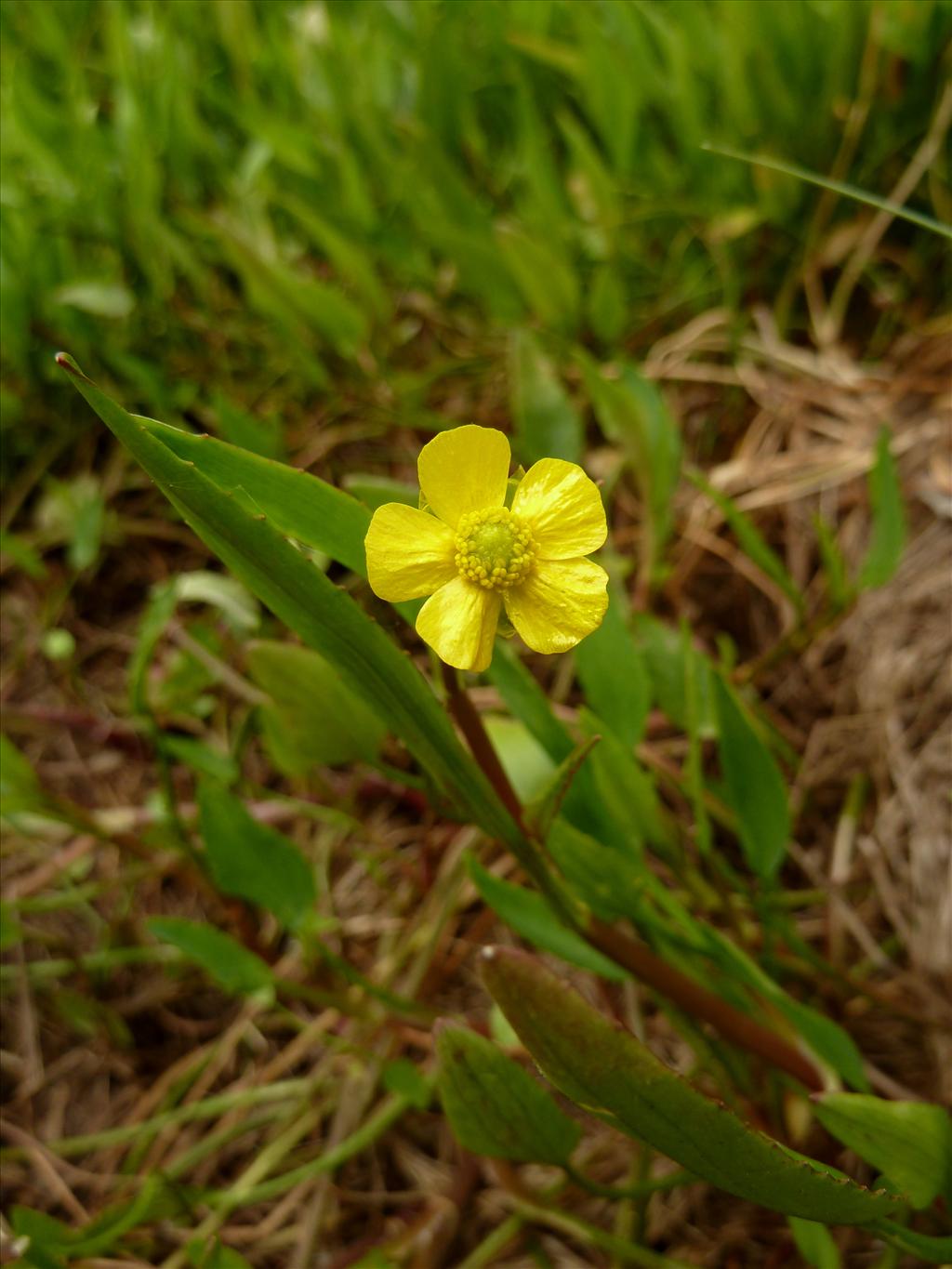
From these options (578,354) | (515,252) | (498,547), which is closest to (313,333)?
(515,252)

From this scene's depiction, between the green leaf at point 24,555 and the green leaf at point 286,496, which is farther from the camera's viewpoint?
the green leaf at point 24,555

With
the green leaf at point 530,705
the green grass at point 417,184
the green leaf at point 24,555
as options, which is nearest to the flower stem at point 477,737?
the green leaf at point 530,705

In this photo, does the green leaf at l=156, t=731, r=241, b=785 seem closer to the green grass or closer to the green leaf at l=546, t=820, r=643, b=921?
the green grass

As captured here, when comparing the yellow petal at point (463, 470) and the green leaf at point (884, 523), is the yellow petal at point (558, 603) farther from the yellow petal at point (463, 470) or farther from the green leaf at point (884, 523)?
the green leaf at point (884, 523)

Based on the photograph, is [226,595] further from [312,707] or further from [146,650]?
[312,707]

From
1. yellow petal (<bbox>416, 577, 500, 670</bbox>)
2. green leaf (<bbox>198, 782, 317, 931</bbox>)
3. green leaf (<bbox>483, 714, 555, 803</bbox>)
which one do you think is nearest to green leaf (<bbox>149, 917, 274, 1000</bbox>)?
green leaf (<bbox>198, 782, 317, 931</bbox>)

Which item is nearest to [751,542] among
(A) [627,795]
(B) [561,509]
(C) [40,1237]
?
(A) [627,795]

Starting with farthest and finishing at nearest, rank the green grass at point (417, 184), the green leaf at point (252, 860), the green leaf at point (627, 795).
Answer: the green grass at point (417, 184) → the green leaf at point (252, 860) → the green leaf at point (627, 795)
